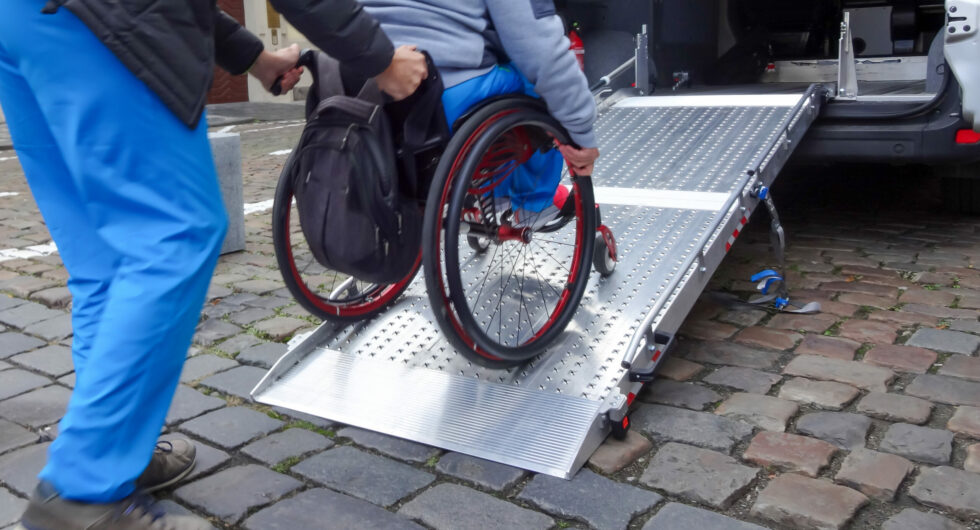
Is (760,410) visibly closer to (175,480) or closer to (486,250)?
(486,250)

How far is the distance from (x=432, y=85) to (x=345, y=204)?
38 centimetres

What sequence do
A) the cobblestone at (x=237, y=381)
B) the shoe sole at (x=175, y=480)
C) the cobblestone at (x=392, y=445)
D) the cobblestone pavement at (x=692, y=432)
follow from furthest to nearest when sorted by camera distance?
the cobblestone at (x=237, y=381)
the cobblestone at (x=392, y=445)
the shoe sole at (x=175, y=480)
the cobblestone pavement at (x=692, y=432)

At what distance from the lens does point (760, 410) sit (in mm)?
2742

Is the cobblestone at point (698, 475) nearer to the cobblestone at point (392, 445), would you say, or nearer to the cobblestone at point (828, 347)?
the cobblestone at point (392, 445)

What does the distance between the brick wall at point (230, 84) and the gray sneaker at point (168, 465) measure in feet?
50.9

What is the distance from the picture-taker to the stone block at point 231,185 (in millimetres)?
4895

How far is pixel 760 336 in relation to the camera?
3393mm

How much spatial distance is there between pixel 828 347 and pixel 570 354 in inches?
40.2

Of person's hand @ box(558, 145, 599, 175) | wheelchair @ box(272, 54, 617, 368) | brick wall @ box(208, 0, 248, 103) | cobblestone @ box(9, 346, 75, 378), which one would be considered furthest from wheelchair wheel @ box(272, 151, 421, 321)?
brick wall @ box(208, 0, 248, 103)

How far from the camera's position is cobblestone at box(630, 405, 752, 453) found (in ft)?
8.39

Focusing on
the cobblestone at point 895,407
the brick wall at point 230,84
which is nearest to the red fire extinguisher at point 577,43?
the cobblestone at point 895,407

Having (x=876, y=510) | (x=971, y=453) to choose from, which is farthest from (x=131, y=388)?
(x=971, y=453)

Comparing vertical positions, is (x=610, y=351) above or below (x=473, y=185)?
below

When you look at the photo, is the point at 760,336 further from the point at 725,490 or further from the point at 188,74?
the point at 188,74
